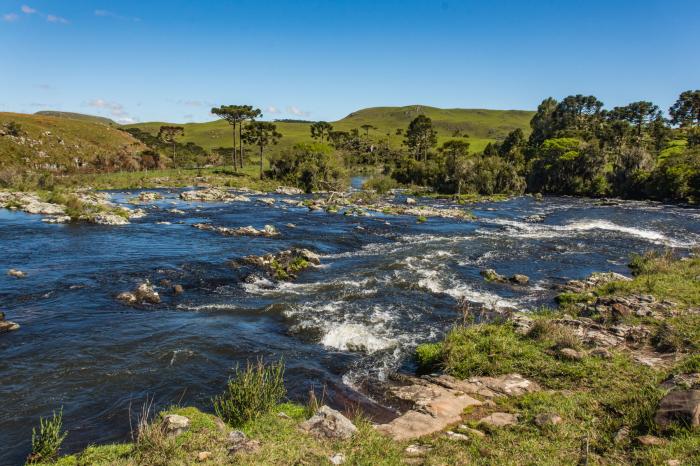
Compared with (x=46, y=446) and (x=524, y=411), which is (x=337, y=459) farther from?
(x=46, y=446)

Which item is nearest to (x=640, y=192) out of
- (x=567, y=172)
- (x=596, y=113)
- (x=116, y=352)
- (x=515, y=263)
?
(x=567, y=172)

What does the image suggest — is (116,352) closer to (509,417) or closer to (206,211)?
(509,417)

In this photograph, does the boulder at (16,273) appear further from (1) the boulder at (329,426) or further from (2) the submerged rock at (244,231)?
(1) the boulder at (329,426)

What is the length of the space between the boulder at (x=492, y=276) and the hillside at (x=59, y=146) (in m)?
75.4

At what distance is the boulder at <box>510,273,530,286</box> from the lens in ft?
79.2

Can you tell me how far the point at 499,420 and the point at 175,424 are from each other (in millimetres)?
7094

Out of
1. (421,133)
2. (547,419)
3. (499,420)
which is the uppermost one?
(421,133)

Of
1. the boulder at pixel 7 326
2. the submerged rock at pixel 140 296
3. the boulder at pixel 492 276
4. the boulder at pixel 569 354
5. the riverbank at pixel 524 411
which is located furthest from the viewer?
the boulder at pixel 492 276

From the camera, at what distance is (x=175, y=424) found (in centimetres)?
889

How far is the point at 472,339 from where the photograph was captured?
14484mm

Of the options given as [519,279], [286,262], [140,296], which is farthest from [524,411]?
[286,262]

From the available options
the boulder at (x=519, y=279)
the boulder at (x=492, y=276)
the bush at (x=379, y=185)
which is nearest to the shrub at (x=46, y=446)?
the boulder at (x=492, y=276)

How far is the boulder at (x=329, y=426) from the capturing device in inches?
359

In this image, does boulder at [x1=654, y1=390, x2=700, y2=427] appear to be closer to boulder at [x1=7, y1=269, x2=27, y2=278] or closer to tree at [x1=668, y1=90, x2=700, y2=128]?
boulder at [x1=7, y1=269, x2=27, y2=278]
